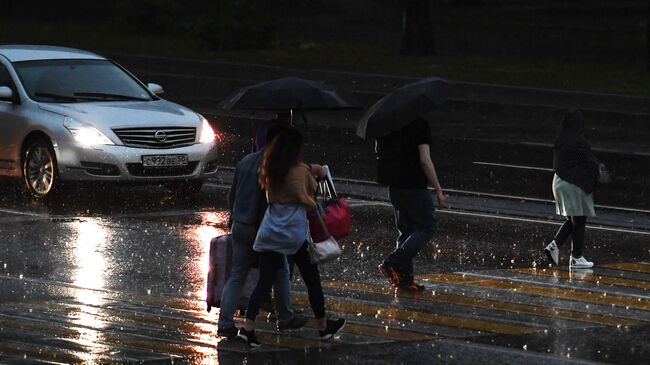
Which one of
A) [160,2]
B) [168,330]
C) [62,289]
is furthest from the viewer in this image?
[160,2]

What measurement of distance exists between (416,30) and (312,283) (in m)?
23.1

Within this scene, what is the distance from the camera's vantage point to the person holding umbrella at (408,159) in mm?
11367

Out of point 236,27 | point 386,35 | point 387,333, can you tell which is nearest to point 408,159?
point 387,333

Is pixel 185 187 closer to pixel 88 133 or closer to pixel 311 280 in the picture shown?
pixel 88 133

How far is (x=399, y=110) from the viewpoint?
1133 cm

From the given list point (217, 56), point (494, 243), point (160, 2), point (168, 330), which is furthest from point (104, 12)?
point (168, 330)

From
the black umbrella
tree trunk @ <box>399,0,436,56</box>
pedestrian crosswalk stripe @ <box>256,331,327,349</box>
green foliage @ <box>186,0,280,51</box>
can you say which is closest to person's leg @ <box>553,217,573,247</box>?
the black umbrella

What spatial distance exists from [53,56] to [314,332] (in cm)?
838

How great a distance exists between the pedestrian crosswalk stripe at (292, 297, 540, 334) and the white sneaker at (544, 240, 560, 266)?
2358 mm

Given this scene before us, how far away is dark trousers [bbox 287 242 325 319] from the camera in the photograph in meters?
9.92

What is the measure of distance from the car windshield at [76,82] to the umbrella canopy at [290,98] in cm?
641

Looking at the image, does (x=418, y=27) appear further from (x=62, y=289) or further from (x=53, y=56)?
(x=62, y=289)

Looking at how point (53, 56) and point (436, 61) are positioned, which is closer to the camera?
point (53, 56)

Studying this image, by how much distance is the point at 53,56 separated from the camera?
58.0 ft
